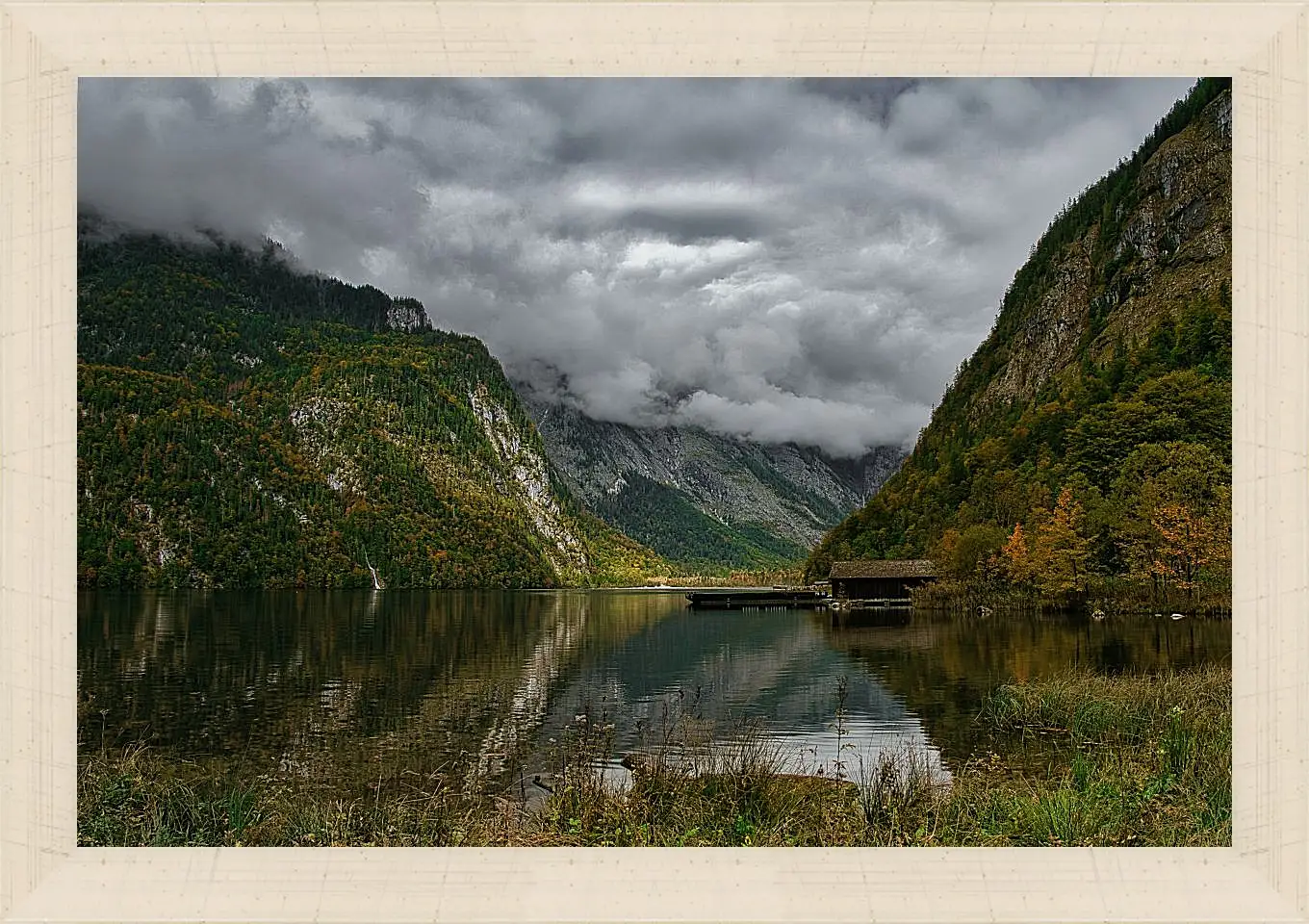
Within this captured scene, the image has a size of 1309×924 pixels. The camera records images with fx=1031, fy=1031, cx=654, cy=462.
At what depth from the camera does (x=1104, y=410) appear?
39219 mm

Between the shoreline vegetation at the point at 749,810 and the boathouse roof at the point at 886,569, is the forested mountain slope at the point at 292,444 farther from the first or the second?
the shoreline vegetation at the point at 749,810

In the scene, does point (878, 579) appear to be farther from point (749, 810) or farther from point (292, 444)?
point (292, 444)

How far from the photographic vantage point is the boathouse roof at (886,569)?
44.0 m

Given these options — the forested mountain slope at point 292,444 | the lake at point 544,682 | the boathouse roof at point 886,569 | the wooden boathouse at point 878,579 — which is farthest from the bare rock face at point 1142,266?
the forested mountain slope at point 292,444

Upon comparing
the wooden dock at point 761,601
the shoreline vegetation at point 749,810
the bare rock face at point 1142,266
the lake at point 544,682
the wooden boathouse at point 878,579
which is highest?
the bare rock face at point 1142,266

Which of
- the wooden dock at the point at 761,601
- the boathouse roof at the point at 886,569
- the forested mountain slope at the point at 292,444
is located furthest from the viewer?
the forested mountain slope at the point at 292,444

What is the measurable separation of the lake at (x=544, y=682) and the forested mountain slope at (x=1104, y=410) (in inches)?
164

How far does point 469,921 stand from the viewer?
3023 mm

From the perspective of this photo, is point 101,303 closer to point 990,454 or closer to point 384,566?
point 384,566

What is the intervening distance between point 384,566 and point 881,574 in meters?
46.4

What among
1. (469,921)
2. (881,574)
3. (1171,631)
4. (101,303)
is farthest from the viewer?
(101,303)

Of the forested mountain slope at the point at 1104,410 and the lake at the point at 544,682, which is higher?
the forested mountain slope at the point at 1104,410
